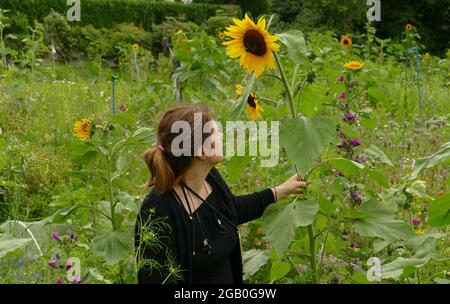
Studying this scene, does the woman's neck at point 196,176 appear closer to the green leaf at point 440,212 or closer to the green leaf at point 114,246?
the green leaf at point 114,246

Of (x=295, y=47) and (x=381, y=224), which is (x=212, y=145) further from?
(x=381, y=224)

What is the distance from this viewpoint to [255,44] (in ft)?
5.98

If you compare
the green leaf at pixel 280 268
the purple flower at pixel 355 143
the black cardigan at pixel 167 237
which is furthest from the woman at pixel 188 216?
the purple flower at pixel 355 143

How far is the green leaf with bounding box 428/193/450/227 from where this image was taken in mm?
1650

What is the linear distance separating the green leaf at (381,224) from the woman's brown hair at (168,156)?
536mm

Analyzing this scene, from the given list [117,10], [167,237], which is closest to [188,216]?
[167,237]

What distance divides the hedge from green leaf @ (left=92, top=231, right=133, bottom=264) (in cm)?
900

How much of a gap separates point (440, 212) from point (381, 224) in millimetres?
217

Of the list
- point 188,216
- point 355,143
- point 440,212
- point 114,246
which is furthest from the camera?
point 355,143

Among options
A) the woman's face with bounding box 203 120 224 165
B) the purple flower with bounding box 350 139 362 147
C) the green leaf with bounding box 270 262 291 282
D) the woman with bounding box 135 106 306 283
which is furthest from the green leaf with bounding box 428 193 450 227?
the purple flower with bounding box 350 139 362 147

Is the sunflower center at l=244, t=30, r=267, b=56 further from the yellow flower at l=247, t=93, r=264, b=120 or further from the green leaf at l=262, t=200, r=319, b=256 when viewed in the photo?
the green leaf at l=262, t=200, r=319, b=256

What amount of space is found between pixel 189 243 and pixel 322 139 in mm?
482

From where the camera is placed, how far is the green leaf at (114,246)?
1.96 metres

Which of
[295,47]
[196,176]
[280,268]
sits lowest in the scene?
[280,268]
